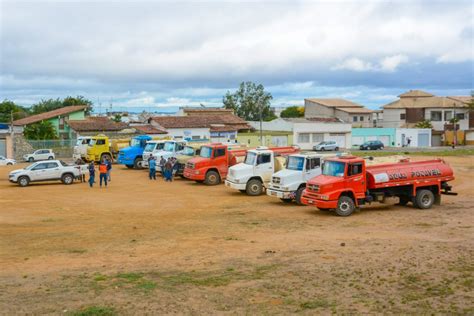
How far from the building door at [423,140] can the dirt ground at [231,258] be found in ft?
186

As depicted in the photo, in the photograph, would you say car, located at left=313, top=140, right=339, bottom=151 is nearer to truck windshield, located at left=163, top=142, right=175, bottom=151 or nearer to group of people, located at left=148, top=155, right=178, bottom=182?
truck windshield, located at left=163, top=142, right=175, bottom=151

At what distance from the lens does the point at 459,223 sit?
772 inches

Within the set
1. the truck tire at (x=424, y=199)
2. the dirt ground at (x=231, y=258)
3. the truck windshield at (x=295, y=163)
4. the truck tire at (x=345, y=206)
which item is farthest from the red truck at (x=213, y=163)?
the truck tire at (x=424, y=199)

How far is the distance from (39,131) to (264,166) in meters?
41.6

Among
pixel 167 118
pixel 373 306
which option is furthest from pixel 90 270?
pixel 167 118

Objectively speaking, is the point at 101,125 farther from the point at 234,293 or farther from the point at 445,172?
the point at 234,293

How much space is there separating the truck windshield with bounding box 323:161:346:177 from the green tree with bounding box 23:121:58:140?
47.0m

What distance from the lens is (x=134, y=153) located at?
4138cm

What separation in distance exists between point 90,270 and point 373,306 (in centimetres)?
675

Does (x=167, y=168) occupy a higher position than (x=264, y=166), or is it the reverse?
(x=264, y=166)

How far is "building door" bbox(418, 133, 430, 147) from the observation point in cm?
7956

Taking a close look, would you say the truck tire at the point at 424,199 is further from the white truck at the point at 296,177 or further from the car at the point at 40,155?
the car at the point at 40,155

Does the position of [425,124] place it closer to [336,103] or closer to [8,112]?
[336,103]

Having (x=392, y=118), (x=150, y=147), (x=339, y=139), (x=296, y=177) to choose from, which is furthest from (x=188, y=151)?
(x=392, y=118)
